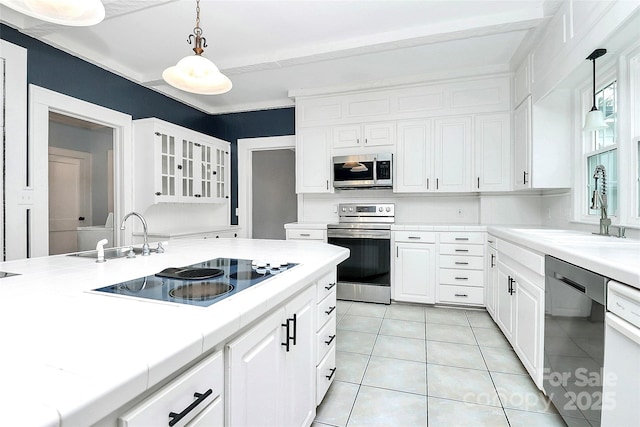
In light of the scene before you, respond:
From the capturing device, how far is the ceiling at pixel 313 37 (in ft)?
8.15

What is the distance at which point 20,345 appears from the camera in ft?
2.12

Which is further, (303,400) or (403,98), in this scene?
(403,98)

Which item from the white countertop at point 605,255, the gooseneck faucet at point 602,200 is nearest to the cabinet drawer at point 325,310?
the white countertop at point 605,255

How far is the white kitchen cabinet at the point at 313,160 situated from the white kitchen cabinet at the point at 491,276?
1.96 metres

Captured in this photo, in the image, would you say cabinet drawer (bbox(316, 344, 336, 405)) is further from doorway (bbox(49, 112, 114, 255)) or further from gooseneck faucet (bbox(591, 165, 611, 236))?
doorway (bbox(49, 112, 114, 255))

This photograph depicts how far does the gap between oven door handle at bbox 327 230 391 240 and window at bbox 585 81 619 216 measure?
6.00 feet

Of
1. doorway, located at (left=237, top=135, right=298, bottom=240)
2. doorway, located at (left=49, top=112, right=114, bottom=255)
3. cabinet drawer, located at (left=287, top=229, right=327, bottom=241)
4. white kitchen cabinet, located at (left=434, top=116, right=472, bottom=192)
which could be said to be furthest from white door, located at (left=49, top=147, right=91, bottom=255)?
white kitchen cabinet, located at (left=434, top=116, right=472, bottom=192)

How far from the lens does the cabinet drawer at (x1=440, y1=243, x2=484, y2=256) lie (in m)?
3.40

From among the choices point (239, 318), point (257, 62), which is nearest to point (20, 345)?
point (239, 318)

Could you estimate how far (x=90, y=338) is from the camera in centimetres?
68

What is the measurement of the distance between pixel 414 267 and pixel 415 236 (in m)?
0.35

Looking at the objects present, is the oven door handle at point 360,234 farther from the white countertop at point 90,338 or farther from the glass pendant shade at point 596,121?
the white countertop at point 90,338

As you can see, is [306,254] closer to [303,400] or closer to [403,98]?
[303,400]

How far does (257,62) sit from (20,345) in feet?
10.5
